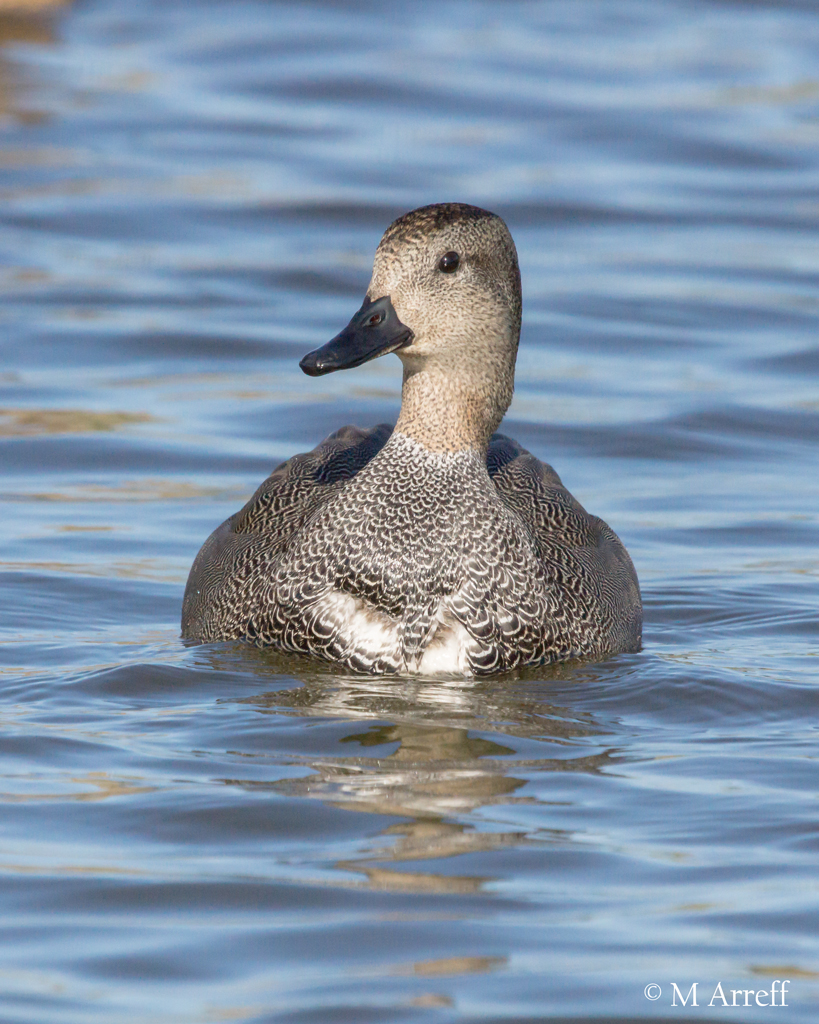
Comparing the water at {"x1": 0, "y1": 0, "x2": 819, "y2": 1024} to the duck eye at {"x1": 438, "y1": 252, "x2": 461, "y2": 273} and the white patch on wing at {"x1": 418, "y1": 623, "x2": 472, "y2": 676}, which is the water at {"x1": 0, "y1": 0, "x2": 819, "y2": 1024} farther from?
the duck eye at {"x1": 438, "y1": 252, "x2": 461, "y2": 273}

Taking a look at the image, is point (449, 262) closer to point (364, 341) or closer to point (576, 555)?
point (364, 341)

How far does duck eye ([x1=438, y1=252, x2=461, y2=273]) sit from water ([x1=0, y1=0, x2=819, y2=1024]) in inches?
57.8

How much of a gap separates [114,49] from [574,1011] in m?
17.6

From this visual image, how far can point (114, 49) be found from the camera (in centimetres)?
2062

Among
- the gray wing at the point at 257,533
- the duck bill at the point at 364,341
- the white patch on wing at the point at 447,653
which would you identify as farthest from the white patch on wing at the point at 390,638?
the duck bill at the point at 364,341

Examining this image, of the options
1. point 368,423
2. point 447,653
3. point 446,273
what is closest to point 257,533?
point 447,653

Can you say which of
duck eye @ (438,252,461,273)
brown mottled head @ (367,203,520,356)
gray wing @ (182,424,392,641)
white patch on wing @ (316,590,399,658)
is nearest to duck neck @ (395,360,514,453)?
brown mottled head @ (367,203,520,356)

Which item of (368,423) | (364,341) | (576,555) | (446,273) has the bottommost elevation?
(576,555)

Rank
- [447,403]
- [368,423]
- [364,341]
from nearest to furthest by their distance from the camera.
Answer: [364,341], [447,403], [368,423]

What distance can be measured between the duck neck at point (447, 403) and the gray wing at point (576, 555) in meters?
0.38

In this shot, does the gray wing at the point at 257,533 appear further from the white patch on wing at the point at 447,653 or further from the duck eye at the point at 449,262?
the duck eye at the point at 449,262

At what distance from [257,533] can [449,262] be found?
136 centimetres

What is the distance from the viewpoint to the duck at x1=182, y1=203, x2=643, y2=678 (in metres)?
6.82

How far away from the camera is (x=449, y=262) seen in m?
6.96
